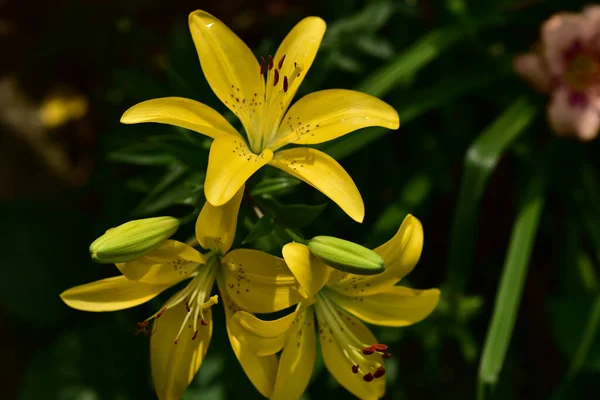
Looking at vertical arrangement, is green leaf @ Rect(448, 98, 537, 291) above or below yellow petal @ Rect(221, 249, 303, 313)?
below

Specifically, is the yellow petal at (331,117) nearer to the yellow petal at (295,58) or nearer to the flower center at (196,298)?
the yellow petal at (295,58)

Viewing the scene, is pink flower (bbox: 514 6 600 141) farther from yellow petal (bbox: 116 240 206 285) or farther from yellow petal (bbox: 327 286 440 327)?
yellow petal (bbox: 116 240 206 285)

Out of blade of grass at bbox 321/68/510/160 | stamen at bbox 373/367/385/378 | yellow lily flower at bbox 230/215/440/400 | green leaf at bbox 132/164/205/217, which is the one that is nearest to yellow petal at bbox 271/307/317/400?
yellow lily flower at bbox 230/215/440/400

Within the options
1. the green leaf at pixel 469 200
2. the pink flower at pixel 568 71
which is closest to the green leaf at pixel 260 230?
the green leaf at pixel 469 200

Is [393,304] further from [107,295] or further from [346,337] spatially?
[107,295]

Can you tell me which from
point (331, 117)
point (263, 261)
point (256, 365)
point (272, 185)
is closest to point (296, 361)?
point (256, 365)
